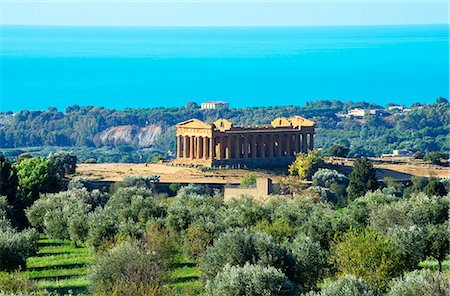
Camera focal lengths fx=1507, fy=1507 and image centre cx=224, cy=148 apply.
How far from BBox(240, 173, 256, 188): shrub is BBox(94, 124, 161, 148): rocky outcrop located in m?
83.4

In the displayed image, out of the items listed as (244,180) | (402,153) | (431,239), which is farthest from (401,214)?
(402,153)

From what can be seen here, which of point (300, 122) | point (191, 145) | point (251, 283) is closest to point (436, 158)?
point (300, 122)

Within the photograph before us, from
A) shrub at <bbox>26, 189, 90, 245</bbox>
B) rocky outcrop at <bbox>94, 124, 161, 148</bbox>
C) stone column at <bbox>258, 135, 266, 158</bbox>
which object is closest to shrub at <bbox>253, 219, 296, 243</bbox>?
shrub at <bbox>26, 189, 90, 245</bbox>

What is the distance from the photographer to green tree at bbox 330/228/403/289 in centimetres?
3741

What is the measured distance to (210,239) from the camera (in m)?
45.6

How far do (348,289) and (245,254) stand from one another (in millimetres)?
7316

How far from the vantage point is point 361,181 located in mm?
71938

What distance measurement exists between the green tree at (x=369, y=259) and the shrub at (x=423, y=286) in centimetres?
320

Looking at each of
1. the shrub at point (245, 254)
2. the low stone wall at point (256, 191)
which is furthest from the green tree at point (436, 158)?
the shrub at point (245, 254)

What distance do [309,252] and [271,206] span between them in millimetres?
15802

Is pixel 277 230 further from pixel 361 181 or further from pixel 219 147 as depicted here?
pixel 219 147

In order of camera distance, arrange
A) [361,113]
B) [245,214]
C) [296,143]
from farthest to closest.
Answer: [361,113] → [296,143] → [245,214]

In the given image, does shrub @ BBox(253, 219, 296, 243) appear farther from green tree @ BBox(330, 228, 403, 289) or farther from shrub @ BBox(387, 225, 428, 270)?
green tree @ BBox(330, 228, 403, 289)

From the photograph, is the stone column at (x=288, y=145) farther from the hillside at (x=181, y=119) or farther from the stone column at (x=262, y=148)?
the hillside at (x=181, y=119)
